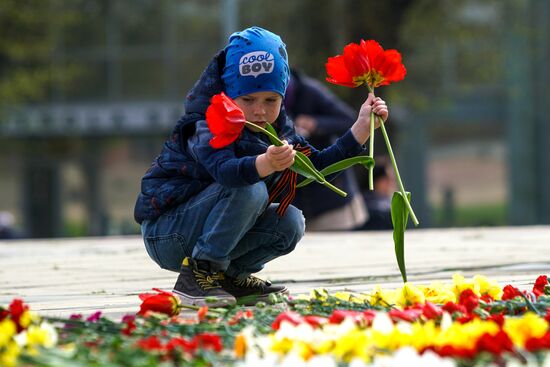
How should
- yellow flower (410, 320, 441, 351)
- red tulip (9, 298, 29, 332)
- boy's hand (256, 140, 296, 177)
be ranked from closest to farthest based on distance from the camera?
yellow flower (410, 320, 441, 351), red tulip (9, 298, 29, 332), boy's hand (256, 140, 296, 177)

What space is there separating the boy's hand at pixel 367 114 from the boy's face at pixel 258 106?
28cm

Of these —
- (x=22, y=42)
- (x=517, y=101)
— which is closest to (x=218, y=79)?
(x=22, y=42)

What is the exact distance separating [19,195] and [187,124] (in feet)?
72.1

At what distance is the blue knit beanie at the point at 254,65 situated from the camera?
13.2ft

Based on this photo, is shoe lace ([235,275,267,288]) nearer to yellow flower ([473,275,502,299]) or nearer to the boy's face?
the boy's face

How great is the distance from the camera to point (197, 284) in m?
4.24

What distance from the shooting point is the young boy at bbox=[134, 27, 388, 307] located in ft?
13.2

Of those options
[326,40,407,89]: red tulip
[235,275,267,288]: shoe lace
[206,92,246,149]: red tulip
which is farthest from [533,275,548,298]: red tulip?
[206,92,246,149]: red tulip

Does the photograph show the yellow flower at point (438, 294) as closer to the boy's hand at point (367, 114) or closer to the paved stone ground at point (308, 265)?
the boy's hand at point (367, 114)

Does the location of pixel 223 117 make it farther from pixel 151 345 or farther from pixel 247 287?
pixel 247 287

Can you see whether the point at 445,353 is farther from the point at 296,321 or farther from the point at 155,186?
the point at 155,186

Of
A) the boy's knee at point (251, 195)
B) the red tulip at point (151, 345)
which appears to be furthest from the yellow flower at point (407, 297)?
the red tulip at point (151, 345)

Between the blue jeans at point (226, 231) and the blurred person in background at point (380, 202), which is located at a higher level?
the blue jeans at point (226, 231)

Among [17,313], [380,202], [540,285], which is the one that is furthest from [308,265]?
[380,202]
